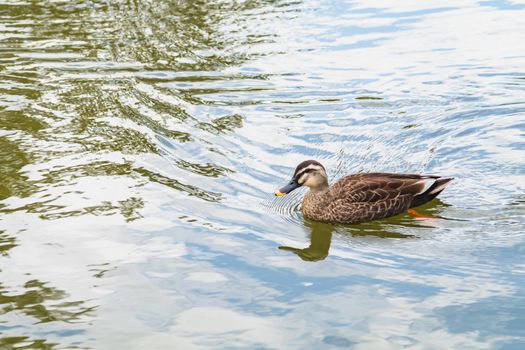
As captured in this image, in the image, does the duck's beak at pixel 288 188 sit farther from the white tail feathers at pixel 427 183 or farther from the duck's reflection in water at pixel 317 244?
the white tail feathers at pixel 427 183

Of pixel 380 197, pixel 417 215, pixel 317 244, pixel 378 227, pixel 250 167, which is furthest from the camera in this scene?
pixel 250 167

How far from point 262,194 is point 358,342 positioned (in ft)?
11.9

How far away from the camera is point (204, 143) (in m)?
12.1

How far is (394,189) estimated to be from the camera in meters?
10.3

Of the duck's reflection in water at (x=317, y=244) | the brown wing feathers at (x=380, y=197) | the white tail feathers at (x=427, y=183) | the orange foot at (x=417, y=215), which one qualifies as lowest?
the duck's reflection in water at (x=317, y=244)

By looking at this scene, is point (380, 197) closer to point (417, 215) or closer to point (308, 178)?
point (417, 215)

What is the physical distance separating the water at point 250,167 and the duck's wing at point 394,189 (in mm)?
266

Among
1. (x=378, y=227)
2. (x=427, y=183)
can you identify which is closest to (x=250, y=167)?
(x=378, y=227)

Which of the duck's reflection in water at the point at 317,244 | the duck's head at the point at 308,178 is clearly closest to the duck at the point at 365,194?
the duck's head at the point at 308,178

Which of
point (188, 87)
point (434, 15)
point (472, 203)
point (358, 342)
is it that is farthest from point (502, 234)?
point (434, 15)

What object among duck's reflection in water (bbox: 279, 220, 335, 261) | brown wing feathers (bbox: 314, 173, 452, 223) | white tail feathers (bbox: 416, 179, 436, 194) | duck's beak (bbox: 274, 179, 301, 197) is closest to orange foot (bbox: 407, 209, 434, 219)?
brown wing feathers (bbox: 314, 173, 452, 223)

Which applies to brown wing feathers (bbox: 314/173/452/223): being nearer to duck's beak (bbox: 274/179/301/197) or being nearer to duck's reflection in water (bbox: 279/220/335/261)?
duck's reflection in water (bbox: 279/220/335/261)

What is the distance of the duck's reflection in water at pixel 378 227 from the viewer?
32.1 feet

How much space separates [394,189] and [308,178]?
3.15 ft
